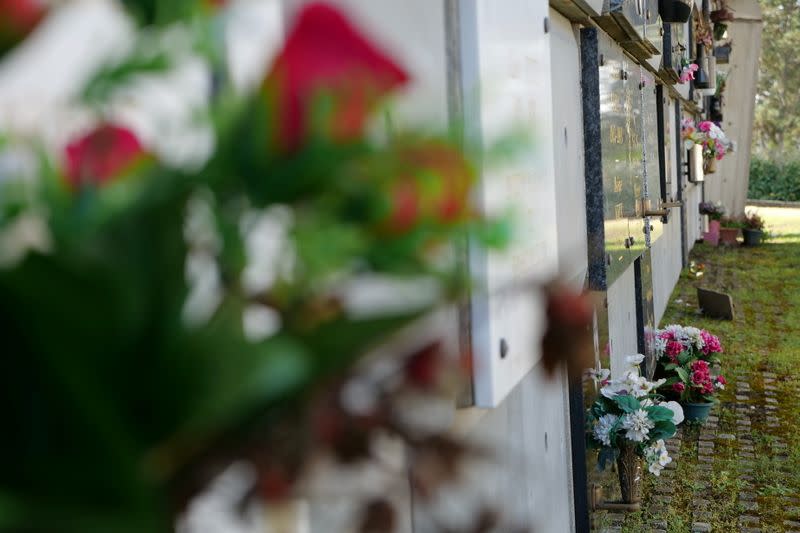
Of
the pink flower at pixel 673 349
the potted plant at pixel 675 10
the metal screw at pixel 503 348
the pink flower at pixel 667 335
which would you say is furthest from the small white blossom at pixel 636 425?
the potted plant at pixel 675 10

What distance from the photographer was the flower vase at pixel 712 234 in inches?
776

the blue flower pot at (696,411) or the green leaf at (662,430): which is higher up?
the green leaf at (662,430)

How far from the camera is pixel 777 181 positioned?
34875mm

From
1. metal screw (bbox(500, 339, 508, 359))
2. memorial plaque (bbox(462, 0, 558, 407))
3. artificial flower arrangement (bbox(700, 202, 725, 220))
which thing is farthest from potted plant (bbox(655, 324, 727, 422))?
artificial flower arrangement (bbox(700, 202, 725, 220))

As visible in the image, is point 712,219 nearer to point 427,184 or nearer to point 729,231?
point 729,231

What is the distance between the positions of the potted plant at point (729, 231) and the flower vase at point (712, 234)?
198mm

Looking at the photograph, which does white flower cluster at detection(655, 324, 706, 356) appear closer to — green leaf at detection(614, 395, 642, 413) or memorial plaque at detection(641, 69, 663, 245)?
memorial plaque at detection(641, 69, 663, 245)

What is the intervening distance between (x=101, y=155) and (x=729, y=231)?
2050 cm

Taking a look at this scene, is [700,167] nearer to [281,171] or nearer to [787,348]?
[787,348]

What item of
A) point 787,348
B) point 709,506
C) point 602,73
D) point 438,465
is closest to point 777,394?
point 787,348

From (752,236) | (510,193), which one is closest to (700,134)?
(752,236)

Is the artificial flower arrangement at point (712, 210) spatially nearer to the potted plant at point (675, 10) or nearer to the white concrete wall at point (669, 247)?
the white concrete wall at point (669, 247)

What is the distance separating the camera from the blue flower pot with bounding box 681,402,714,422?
6948 mm

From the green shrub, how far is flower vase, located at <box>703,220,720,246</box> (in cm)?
1624
